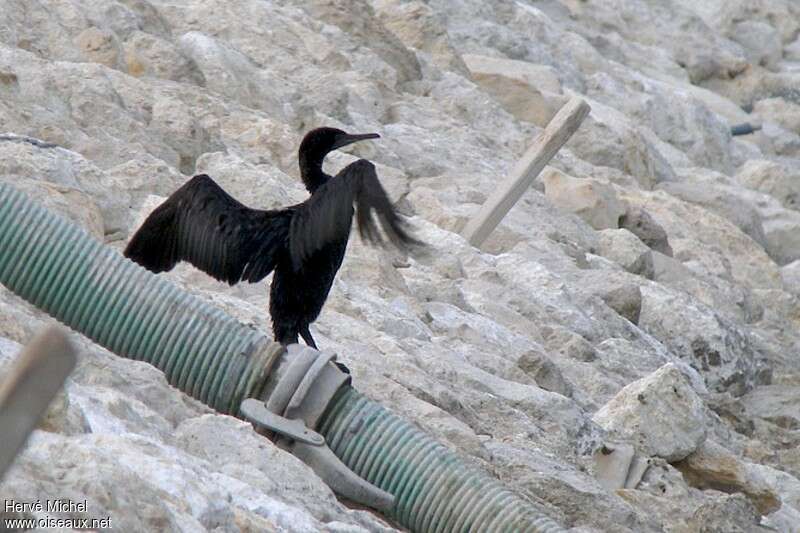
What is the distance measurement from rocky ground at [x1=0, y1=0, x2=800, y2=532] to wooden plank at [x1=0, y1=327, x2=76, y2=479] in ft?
3.27

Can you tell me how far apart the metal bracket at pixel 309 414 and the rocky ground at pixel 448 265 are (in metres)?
0.22

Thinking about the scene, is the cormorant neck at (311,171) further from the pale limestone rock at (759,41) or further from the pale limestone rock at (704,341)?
the pale limestone rock at (759,41)

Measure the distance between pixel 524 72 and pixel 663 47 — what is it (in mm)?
6372

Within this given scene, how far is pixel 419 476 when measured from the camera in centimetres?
613

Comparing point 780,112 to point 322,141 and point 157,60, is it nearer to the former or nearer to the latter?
point 157,60

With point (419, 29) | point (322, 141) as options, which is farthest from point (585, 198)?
point (322, 141)

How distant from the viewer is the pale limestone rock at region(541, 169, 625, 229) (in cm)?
1265

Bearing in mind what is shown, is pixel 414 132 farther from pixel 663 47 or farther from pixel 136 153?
pixel 663 47

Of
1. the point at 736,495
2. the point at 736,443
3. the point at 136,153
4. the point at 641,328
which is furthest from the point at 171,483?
the point at 641,328

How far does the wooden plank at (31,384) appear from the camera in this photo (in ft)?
10.1

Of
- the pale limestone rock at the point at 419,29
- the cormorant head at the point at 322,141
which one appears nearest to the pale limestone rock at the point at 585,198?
the pale limestone rock at the point at 419,29

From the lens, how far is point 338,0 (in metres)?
13.8

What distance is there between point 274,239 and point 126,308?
2.79 ft

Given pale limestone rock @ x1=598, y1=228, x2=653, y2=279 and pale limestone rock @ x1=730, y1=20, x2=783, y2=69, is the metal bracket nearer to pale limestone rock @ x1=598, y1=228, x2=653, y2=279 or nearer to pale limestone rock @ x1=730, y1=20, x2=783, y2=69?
pale limestone rock @ x1=598, y1=228, x2=653, y2=279
